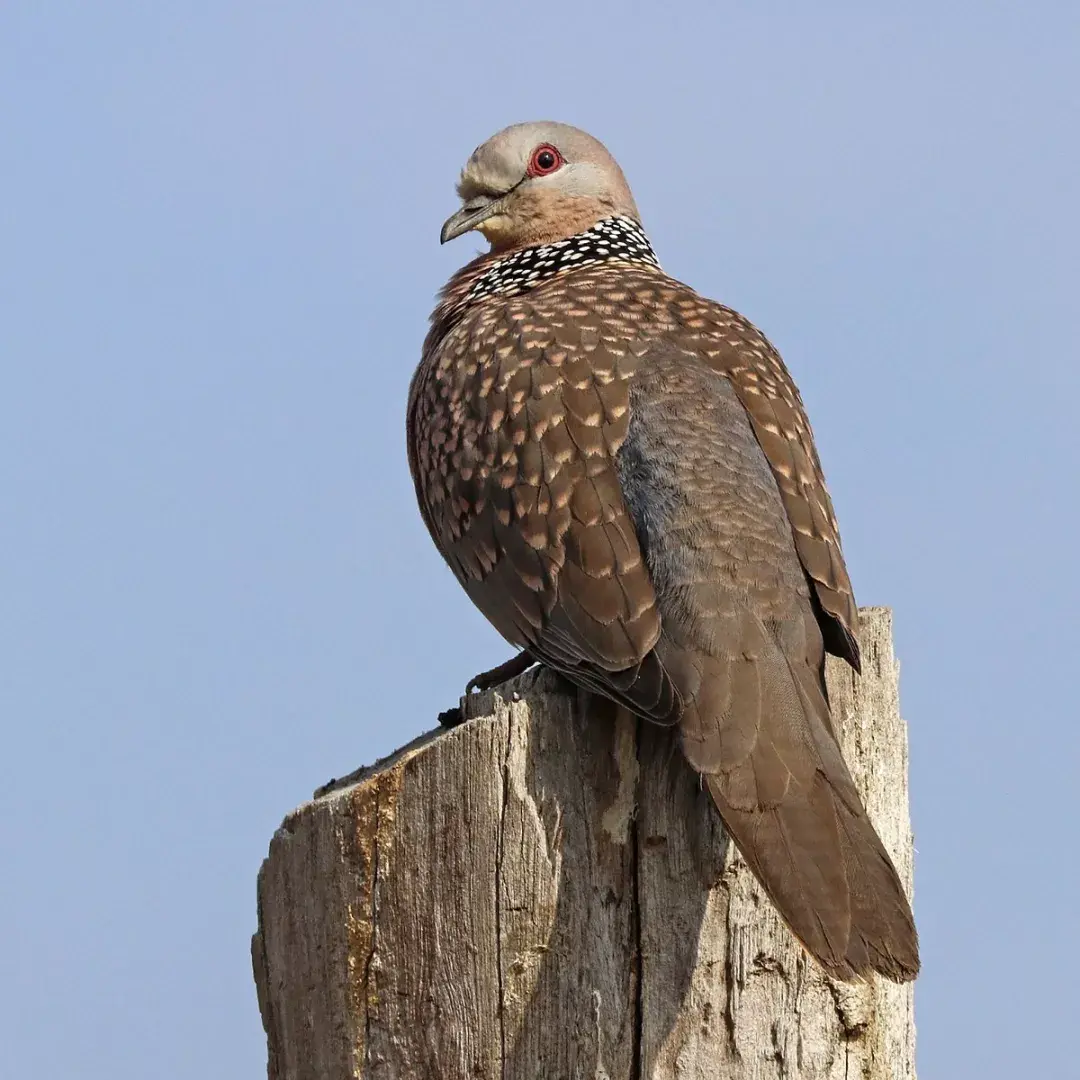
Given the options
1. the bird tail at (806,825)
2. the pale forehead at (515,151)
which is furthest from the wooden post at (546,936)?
the pale forehead at (515,151)

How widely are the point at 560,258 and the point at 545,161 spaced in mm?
648

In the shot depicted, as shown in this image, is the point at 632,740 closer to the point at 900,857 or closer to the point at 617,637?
the point at 617,637

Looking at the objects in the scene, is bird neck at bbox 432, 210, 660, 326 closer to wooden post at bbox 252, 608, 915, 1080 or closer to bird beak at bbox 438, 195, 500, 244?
bird beak at bbox 438, 195, 500, 244

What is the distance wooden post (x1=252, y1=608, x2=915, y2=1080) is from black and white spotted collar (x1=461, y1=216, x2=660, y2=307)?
270 centimetres

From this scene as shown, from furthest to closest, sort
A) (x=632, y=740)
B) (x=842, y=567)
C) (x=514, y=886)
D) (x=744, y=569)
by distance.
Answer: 1. (x=842, y=567)
2. (x=744, y=569)
3. (x=632, y=740)
4. (x=514, y=886)

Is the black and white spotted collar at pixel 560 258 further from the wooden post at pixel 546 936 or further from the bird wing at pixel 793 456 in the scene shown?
the wooden post at pixel 546 936

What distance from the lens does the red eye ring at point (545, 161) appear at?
739 centimetres

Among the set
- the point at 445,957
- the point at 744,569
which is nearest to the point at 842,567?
the point at 744,569

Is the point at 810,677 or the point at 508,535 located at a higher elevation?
the point at 508,535

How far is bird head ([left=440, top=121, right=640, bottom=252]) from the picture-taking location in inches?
289

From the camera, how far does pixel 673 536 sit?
16.2 feet

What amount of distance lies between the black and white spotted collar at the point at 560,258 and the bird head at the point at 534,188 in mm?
144

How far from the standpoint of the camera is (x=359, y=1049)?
14.1 feet

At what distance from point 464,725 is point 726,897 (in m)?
0.75
